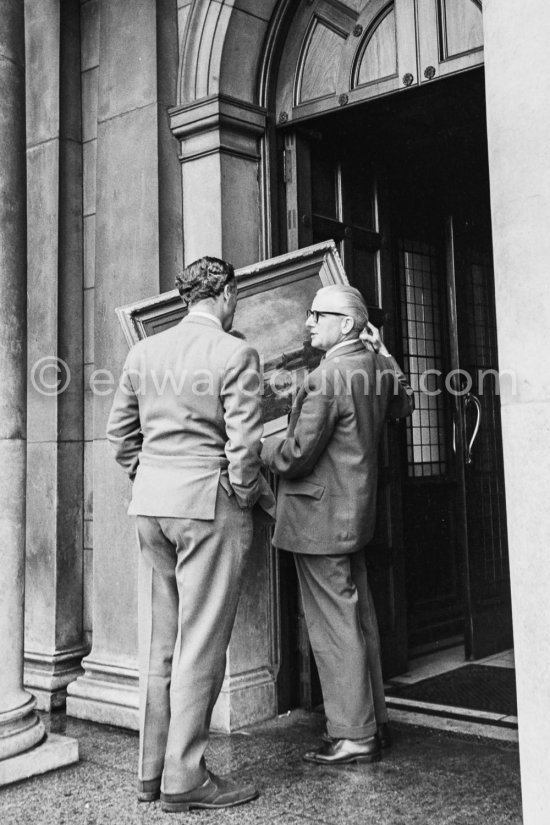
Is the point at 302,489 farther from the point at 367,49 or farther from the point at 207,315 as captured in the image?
the point at 367,49

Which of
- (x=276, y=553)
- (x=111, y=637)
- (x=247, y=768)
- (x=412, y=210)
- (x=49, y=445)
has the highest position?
(x=412, y=210)

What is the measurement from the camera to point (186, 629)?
344cm

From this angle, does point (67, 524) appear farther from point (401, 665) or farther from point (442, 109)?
point (442, 109)

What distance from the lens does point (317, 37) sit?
4996 mm

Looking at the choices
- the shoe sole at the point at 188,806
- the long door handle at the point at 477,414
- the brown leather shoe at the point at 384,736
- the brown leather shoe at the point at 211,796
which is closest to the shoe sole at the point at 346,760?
the brown leather shoe at the point at 384,736

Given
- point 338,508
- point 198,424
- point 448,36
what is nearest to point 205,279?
point 198,424

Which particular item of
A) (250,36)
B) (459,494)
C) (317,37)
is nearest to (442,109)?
(317,37)

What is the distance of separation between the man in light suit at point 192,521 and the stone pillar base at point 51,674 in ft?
5.74

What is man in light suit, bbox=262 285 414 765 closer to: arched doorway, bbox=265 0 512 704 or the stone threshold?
the stone threshold

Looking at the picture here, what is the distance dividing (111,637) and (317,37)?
11.3ft

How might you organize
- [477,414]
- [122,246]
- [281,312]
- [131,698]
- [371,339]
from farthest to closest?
[477,414]
[122,246]
[131,698]
[281,312]
[371,339]

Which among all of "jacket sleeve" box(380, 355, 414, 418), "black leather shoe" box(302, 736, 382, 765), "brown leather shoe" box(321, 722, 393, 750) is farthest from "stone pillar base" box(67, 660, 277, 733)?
"jacket sleeve" box(380, 355, 414, 418)

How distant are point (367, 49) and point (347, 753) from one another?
3.45m

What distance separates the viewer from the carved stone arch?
490cm
